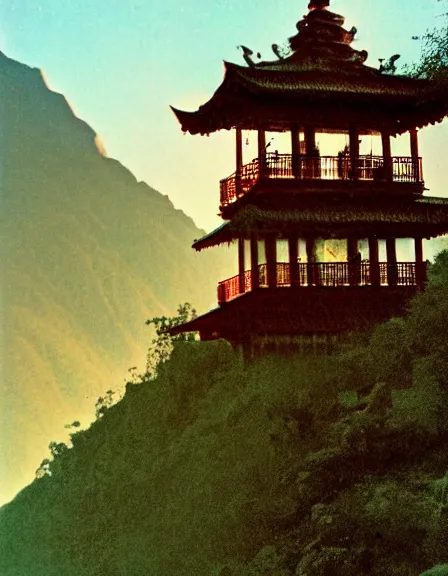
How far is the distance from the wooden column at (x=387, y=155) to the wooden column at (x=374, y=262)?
2.22m

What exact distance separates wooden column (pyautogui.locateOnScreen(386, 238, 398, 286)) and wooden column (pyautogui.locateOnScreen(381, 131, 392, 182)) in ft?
7.42

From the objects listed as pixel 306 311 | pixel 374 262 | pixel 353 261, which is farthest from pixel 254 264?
pixel 374 262

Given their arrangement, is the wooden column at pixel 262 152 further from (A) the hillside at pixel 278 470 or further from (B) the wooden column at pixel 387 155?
(A) the hillside at pixel 278 470

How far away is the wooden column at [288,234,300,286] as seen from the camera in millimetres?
31469

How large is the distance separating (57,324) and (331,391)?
11532 cm

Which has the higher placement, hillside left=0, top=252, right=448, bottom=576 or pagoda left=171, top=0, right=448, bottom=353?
pagoda left=171, top=0, right=448, bottom=353

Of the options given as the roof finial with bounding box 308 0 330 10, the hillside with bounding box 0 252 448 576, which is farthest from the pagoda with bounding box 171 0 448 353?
the hillside with bounding box 0 252 448 576

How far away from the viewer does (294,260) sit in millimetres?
32156

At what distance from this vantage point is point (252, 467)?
24766 millimetres

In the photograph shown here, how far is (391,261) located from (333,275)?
2720 mm

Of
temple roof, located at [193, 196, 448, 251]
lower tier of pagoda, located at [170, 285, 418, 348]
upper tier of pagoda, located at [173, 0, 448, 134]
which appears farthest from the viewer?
upper tier of pagoda, located at [173, 0, 448, 134]

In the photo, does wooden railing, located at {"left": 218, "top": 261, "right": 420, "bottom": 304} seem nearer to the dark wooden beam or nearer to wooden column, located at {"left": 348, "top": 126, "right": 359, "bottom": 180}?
wooden column, located at {"left": 348, "top": 126, "right": 359, "bottom": 180}

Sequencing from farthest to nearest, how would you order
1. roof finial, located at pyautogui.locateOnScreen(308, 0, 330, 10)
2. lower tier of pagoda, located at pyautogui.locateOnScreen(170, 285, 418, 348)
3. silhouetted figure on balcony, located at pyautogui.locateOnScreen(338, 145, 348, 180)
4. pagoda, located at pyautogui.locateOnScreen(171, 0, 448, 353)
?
roof finial, located at pyautogui.locateOnScreen(308, 0, 330, 10) < silhouetted figure on balcony, located at pyautogui.locateOnScreen(338, 145, 348, 180) < pagoda, located at pyautogui.locateOnScreen(171, 0, 448, 353) < lower tier of pagoda, located at pyautogui.locateOnScreen(170, 285, 418, 348)

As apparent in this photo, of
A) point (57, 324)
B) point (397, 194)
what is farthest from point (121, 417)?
point (57, 324)
